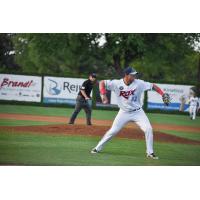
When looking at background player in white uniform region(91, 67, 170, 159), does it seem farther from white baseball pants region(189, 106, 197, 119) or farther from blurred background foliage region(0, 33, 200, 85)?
white baseball pants region(189, 106, 197, 119)

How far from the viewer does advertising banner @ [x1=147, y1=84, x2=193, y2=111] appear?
1504cm

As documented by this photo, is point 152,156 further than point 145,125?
Yes

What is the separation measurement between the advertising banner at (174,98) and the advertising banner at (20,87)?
10.8 feet

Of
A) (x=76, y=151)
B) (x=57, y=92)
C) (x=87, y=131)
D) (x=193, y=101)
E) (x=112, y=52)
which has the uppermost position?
(x=112, y=52)

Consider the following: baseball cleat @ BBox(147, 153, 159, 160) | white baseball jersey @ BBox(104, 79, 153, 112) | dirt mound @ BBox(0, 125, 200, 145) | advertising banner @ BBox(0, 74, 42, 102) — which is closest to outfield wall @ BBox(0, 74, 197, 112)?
advertising banner @ BBox(0, 74, 42, 102)

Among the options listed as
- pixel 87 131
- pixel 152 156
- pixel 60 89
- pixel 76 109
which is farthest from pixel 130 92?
pixel 60 89

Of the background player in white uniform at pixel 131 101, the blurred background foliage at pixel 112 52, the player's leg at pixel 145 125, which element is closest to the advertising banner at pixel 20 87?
the blurred background foliage at pixel 112 52

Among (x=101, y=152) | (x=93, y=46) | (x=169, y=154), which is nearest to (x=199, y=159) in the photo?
(x=169, y=154)

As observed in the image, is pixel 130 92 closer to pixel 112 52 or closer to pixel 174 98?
pixel 174 98

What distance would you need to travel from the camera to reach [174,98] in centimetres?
1558

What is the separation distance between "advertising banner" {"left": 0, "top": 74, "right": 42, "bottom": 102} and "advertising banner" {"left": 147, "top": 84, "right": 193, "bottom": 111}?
10.8ft

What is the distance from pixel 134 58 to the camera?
1545 centimetres

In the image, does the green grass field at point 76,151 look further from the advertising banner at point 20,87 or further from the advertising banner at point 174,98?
the advertising banner at point 174,98

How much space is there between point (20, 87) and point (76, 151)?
2690 millimetres
